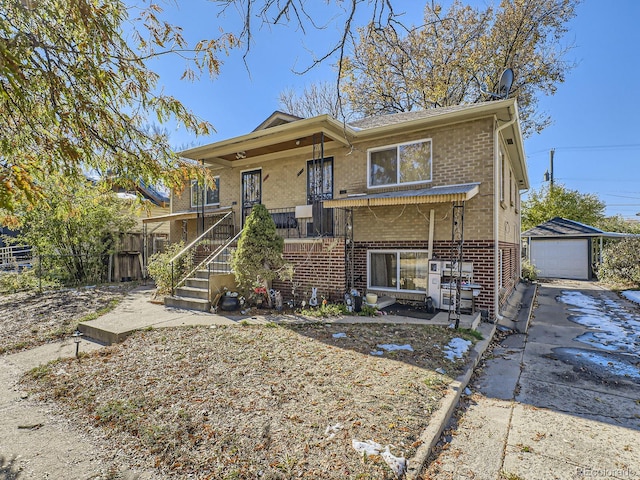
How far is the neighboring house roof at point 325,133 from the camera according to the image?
772 centimetres

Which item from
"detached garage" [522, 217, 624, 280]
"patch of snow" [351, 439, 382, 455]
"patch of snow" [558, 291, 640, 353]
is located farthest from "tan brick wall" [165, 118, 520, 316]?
"detached garage" [522, 217, 624, 280]

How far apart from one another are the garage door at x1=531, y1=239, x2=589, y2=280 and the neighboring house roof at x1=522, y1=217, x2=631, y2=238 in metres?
0.56

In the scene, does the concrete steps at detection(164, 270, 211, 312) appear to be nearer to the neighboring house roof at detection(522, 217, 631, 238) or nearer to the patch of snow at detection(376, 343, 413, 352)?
the patch of snow at detection(376, 343, 413, 352)

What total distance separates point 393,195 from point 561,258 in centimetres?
1625

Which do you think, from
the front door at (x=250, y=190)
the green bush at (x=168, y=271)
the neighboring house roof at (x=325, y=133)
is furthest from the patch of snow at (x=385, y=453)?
the front door at (x=250, y=190)

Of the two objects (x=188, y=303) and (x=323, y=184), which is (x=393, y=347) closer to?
(x=188, y=303)

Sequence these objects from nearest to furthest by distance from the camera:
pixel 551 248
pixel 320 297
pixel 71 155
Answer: pixel 71 155, pixel 320 297, pixel 551 248

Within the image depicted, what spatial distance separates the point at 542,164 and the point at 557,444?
1232 inches

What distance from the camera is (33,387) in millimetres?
4297

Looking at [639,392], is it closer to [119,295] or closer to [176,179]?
[176,179]

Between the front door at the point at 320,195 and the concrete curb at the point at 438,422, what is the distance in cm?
531

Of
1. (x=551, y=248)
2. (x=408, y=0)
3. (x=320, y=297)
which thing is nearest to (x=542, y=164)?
(x=551, y=248)

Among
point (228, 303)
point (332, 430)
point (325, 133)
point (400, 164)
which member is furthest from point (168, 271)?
point (332, 430)

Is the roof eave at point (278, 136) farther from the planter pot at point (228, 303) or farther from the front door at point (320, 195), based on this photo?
the planter pot at point (228, 303)
